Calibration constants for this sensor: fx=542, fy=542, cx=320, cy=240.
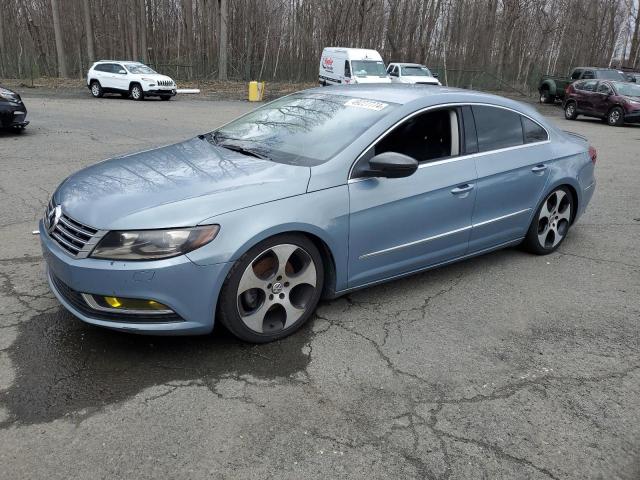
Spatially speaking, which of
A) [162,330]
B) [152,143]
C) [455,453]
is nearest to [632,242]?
[455,453]

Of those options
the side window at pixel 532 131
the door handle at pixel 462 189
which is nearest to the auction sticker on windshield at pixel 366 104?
the door handle at pixel 462 189

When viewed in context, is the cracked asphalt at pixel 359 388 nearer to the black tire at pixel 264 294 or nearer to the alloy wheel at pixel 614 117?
the black tire at pixel 264 294

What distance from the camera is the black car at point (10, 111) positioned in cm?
1068

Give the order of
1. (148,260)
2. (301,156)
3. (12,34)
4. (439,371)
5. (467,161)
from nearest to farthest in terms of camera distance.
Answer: (148,260), (439,371), (301,156), (467,161), (12,34)

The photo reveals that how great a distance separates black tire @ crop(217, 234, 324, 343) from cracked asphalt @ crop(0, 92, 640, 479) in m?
0.09

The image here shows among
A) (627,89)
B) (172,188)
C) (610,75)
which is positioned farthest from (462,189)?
(610,75)

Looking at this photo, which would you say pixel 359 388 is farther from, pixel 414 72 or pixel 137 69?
pixel 414 72

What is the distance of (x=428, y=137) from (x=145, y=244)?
7.46 feet

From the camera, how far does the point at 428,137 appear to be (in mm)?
4098

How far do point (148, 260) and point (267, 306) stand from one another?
0.78 m

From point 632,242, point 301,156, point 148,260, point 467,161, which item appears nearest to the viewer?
point 148,260

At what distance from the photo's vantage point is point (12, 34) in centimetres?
4281

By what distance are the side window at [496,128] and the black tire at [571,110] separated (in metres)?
18.3

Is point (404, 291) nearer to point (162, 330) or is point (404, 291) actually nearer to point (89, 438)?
point (162, 330)
